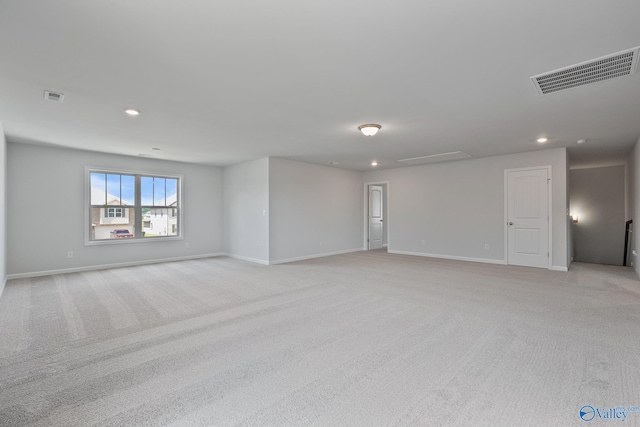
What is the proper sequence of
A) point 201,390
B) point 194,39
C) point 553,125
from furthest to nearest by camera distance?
point 553,125 → point 194,39 → point 201,390

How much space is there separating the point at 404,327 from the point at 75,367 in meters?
2.82

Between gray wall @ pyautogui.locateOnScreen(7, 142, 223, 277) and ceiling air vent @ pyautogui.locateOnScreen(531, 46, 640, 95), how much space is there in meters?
7.36

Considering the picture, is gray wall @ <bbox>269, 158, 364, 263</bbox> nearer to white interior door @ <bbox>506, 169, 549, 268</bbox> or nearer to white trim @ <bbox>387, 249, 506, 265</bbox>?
white trim @ <bbox>387, 249, 506, 265</bbox>

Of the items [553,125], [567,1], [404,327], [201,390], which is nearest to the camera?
[567,1]

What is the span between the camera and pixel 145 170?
695 centimetres

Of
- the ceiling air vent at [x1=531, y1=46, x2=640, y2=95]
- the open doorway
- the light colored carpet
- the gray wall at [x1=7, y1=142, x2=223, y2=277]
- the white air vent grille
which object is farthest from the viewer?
the open doorway

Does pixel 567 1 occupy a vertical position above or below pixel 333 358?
above

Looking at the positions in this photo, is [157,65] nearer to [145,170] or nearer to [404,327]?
[404,327]

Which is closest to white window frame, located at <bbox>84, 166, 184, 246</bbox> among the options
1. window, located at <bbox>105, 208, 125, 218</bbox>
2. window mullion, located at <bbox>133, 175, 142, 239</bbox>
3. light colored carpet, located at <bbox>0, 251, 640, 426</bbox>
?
window mullion, located at <bbox>133, 175, 142, 239</bbox>

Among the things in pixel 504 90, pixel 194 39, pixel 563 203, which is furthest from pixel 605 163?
pixel 194 39

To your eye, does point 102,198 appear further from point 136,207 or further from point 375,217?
point 375,217

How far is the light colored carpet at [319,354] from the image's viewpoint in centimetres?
179

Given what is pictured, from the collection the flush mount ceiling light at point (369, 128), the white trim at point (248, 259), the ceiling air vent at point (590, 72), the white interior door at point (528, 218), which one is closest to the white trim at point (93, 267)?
the white trim at point (248, 259)

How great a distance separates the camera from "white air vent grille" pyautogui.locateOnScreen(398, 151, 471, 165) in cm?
643
